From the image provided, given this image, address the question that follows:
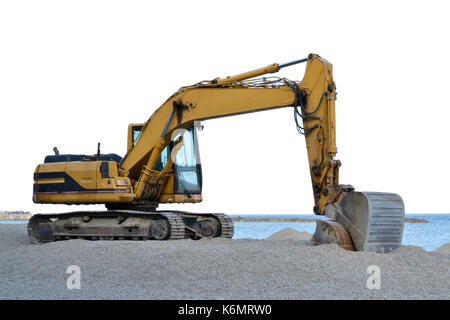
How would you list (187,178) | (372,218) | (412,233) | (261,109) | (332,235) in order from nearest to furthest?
(372,218) → (332,235) → (261,109) → (187,178) → (412,233)

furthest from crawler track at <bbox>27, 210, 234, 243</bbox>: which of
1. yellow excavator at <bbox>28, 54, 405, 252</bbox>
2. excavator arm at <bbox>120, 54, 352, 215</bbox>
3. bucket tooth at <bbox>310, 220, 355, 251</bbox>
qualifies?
bucket tooth at <bbox>310, 220, 355, 251</bbox>

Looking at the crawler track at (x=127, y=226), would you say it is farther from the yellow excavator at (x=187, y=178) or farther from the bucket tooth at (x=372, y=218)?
the bucket tooth at (x=372, y=218)

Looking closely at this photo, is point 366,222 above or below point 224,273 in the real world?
above

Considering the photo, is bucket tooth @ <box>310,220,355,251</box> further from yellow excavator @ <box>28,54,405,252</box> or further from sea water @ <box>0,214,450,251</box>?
sea water @ <box>0,214,450,251</box>

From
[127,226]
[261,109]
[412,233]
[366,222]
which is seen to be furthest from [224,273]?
[412,233]

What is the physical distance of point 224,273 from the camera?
8.73 meters

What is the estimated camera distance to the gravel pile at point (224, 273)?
300 inches

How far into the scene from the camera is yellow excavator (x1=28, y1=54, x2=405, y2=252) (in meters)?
10.5

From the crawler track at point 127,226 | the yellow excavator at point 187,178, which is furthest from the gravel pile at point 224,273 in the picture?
the crawler track at point 127,226

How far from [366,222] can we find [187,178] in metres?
5.62

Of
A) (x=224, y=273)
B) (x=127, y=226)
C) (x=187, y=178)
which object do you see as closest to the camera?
(x=224, y=273)

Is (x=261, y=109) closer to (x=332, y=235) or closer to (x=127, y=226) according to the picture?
(x=332, y=235)

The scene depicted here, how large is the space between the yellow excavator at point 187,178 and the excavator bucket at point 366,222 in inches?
0.7

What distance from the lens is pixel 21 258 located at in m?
11.4
